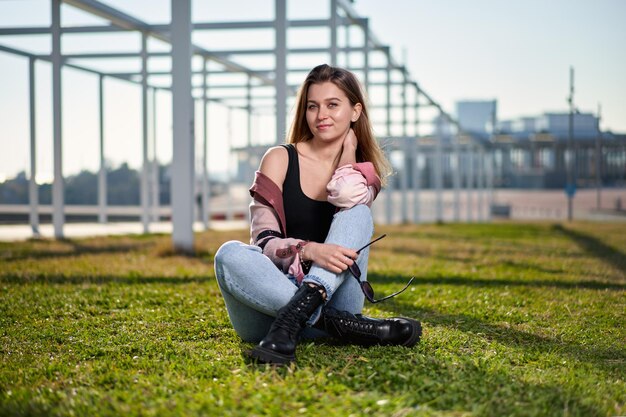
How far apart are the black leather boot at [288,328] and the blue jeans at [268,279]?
0.06 metres

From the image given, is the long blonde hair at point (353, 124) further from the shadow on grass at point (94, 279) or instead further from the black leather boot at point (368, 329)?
the shadow on grass at point (94, 279)

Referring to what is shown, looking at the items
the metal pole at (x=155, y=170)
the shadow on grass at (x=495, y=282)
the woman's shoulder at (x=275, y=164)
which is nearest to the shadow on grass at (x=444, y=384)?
the woman's shoulder at (x=275, y=164)

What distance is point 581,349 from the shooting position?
3.98 metres

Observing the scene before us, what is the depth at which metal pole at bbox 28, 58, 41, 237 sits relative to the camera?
12.3 metres

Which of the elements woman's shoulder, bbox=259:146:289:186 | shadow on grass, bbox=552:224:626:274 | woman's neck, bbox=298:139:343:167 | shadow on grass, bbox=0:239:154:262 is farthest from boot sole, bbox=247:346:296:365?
shadow on grass, bbox=552:224:626:274

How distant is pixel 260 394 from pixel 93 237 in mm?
9614

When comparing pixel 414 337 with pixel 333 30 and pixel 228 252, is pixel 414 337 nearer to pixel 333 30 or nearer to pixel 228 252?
pixel 228 252

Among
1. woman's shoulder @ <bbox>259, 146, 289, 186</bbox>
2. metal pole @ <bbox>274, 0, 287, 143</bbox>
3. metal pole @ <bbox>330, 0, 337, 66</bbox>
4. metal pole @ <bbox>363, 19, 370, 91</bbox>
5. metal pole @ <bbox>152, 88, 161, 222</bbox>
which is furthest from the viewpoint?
metal pole @ <bbox>152, 88, 161, 222</bbox>

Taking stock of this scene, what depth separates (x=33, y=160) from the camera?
1264 cm

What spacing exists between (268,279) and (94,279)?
3491 mm

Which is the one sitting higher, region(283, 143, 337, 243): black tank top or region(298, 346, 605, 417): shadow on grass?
region(283, 143, 337, 243): black tank top

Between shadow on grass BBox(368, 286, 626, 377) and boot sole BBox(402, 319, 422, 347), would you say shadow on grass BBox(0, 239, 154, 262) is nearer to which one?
shadow on grass BBox(368, 286, 626, 377)

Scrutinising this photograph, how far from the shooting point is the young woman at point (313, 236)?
138 inches

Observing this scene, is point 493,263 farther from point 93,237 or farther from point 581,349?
point 93,237
